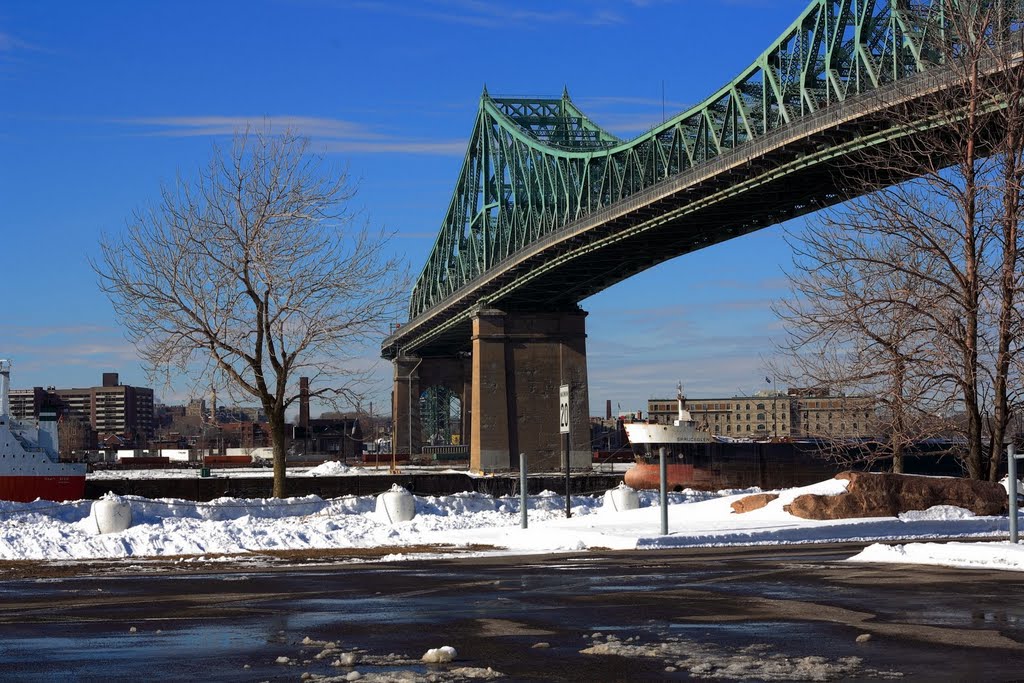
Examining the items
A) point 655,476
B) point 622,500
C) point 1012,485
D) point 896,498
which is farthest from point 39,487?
point 655,476

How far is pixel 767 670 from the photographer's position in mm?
9344

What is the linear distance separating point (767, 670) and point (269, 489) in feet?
177

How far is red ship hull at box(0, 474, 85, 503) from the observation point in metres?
43.8

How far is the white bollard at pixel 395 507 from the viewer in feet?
94.2

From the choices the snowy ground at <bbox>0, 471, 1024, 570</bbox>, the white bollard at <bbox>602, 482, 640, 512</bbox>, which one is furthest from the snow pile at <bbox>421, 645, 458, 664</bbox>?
the white bollard at <bbox>602, 482, 640, 512</bbox>

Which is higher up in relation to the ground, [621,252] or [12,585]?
[621,252]

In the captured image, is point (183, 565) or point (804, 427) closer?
point (183, 565)

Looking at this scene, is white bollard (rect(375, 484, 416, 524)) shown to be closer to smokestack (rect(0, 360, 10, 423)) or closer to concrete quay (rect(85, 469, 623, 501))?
smokestack (rect(0, 360, 10, 423))

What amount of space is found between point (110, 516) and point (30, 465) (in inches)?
820

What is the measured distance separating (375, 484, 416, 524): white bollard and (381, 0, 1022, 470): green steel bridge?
12.5m

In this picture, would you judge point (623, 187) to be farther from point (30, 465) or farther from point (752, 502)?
point (752, 502)

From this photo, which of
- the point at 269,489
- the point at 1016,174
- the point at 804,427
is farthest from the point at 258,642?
the point at 269,489

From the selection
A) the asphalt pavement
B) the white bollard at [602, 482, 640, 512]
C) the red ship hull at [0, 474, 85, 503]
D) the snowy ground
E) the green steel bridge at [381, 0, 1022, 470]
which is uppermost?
the green steel bridge at [381, 0, 1022, 470]

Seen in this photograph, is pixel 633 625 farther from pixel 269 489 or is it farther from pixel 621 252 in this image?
pixel 621 252
